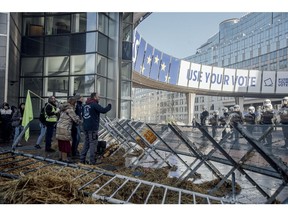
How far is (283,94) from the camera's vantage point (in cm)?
2542

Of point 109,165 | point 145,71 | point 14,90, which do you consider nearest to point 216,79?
point 145,71

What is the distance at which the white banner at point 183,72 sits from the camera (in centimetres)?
A: 2306

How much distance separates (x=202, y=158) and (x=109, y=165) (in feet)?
7.18

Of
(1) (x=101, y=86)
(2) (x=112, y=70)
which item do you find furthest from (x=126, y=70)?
(1) (x=101, y=86)

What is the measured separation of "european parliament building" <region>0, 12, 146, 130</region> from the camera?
1355 cm

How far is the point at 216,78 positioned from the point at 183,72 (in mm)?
3454

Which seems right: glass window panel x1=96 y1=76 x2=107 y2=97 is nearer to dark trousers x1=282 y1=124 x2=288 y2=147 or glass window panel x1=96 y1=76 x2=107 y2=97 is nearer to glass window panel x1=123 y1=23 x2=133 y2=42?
glass window panel x1=123 y1=23 x2=133 y2=42

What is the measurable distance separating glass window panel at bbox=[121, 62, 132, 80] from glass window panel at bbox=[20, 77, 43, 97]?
13.2ft

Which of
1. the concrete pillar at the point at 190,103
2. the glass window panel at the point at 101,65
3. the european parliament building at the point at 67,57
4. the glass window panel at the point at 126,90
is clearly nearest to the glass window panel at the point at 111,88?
the european parliament building at the point at 67,57

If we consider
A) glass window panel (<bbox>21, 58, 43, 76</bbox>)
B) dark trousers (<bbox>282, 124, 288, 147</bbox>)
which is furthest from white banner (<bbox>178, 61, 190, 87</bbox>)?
dark trousers (<bbox>282, 124, 288, 147</bbox>)

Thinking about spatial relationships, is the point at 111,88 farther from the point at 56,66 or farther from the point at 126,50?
the point at 56,66

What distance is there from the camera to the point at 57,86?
1408 cm
